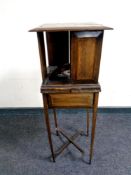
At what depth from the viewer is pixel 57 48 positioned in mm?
1321

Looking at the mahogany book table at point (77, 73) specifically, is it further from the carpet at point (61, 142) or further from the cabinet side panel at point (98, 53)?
the carpet at point (61, 142)

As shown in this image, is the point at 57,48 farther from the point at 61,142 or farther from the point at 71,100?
the point at 61,142

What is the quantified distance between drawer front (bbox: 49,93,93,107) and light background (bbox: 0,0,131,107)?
2.39 feet

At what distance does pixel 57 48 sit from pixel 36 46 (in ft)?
1.23

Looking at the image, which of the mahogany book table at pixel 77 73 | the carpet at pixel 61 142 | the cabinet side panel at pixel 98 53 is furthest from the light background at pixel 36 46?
the cabinet side panel at pixel 98 53

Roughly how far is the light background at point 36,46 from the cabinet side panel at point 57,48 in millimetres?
314

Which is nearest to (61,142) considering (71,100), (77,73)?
(71,100)

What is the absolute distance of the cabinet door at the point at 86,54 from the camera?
92cm

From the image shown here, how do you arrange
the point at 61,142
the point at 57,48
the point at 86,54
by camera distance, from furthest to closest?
the point at 61,142
the point at 57,48
the point at 86,54

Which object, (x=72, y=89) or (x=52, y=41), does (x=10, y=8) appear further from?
(x=72, y=89)

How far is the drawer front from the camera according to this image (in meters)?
1.05

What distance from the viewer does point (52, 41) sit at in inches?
50.9

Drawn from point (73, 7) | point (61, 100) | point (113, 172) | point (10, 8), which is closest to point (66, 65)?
point (61, 100)

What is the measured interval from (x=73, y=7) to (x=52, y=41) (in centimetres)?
43
